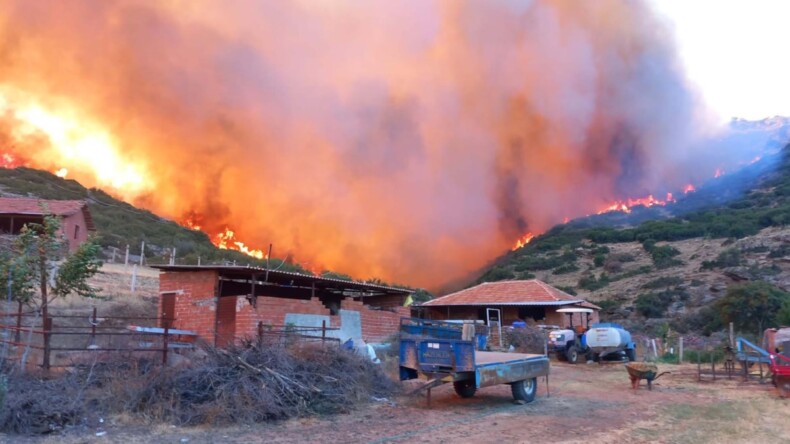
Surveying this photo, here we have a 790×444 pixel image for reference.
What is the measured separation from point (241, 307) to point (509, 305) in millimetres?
19992

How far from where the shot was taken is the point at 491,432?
970cm

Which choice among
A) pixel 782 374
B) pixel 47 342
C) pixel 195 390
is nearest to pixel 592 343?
pixel 782 374

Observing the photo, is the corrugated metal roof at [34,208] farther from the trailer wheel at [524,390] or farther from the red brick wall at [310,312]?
the trailer wheel at [524,390]

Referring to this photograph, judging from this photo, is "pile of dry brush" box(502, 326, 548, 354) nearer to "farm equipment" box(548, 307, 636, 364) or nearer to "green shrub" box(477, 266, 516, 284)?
"farm equipment" box(548, 307, 636, 364)

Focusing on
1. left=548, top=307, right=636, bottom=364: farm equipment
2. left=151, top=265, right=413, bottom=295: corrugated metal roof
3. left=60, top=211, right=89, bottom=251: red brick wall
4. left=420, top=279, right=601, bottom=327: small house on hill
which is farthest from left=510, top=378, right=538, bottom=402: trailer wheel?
left=60, top=211, right=89, bottom=251: red brick wall

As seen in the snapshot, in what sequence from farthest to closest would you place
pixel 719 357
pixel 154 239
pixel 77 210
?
pixel 154 239 → pixel 77 210 → pixel 719 357

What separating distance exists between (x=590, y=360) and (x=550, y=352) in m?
1.74

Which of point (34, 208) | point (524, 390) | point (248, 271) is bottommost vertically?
point (524, 390)

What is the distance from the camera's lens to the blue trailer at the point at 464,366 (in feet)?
38.9

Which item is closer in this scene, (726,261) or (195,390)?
(195,390)

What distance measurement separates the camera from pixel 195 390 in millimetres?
10531

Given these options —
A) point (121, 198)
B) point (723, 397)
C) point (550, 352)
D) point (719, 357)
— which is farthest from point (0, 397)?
point (121, 198)

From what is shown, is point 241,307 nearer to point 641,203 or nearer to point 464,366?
point 464,366

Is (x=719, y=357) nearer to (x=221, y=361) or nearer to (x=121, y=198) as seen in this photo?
(x=221, y=361)
